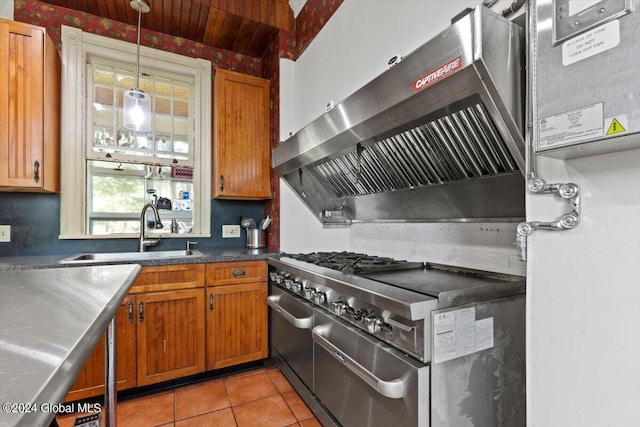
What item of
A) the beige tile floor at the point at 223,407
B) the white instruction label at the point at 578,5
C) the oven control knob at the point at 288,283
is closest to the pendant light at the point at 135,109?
the oven control knob at the point at 288,283

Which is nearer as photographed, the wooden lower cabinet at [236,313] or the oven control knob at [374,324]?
the oven control knob at [374,324]

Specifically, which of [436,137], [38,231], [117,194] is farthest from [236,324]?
[436,137]

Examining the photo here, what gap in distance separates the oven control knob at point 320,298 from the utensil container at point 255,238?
4.75 feet

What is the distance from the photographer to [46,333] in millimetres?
578

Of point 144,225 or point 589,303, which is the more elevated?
point 144,225

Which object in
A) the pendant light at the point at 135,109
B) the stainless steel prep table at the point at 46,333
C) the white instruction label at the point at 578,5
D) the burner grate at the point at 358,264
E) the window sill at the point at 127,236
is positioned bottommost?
the burner grate at the point at 358,264

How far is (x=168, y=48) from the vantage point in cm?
298

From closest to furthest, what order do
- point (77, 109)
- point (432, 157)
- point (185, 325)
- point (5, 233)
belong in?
point (432, 157), point (185, 325), point (5, 233), point (77, 109)

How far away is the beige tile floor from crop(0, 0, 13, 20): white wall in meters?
2.90

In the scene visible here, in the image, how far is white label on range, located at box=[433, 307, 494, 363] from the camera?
1.08m

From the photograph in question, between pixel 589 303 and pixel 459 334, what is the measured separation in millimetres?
433

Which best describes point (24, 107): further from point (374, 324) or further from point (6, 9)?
point (374, 324)

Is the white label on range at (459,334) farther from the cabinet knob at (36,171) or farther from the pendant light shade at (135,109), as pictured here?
the cabinet knob at (36,171)

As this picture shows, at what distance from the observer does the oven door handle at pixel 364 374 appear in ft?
3.71
